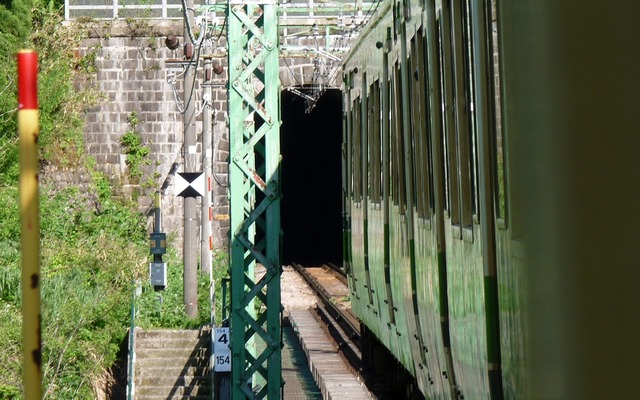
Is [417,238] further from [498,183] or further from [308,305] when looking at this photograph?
[308,305]

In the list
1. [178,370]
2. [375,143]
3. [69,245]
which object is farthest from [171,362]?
[375,143]

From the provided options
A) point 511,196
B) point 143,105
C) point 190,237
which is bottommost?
point 511,196

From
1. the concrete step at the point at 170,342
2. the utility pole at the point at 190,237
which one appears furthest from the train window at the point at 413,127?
the utility pole at the point at 190,237

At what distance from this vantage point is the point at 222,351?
11.5 meters

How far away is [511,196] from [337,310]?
16.6 m

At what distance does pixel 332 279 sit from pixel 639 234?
88.3 feet

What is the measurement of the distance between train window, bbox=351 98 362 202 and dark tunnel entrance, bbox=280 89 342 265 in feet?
79.4

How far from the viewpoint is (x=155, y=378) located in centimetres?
1688

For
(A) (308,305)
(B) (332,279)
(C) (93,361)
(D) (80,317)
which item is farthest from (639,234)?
(B) (332,279)

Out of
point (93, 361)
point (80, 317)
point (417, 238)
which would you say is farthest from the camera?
point (93, 361)

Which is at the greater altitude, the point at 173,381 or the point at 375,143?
the point at 375,143

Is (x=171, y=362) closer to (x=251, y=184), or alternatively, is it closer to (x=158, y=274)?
(x=158, y=274)

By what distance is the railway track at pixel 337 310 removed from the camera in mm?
15991

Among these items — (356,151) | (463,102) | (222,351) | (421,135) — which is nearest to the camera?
(463,102)
